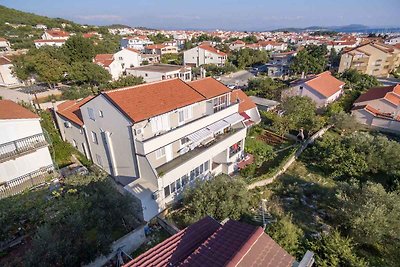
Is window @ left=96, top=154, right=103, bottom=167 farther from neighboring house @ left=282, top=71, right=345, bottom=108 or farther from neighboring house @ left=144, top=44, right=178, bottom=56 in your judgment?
neighboring house @ left=144, top=44, right=178, bottom=56

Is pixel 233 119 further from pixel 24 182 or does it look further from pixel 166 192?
pixel 24 182

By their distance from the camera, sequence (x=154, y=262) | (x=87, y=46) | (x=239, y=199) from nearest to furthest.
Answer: (x=154, y=262) → (x=239, y=199) → (x=87, y=46)

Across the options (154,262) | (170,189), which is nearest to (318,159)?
(170,189)

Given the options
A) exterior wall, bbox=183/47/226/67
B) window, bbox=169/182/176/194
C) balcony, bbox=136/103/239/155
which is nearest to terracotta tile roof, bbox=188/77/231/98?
balcony, bbox=136/103/239/155

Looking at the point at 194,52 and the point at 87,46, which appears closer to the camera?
the point at 87,46

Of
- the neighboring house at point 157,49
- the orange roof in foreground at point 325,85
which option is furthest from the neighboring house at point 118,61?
the orange roof in foreground at point 325,85

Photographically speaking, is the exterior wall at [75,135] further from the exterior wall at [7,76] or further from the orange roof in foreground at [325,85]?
the orange roof in foreground at [325,85]

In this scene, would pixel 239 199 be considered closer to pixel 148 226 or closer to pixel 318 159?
pixel 148 226
